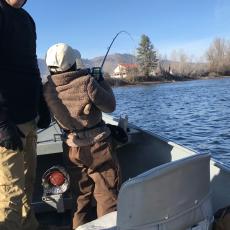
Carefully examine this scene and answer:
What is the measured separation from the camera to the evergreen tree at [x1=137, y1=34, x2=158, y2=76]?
3593 inches

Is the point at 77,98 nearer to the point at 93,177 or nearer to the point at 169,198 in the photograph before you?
the point at 93,177

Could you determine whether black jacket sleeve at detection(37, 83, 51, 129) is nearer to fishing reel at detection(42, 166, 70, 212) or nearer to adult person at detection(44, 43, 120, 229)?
adult person at detection(44, 43, 120, 229)

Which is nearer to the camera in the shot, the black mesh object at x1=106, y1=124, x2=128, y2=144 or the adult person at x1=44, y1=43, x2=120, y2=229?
the adult person at x1=44, y1=43, x2=120, y2=229

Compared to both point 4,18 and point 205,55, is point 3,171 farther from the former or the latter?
point 205,55

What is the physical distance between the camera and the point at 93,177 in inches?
145

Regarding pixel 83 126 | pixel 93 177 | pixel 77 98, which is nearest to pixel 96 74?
pixel 77 98

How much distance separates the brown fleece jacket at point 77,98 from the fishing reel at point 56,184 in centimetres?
53

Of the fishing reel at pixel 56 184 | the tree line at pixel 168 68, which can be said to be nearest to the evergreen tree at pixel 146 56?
the tree line at pixel 168 68

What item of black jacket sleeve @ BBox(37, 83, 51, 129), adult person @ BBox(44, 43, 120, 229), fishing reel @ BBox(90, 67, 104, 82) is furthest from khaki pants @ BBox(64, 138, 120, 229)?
fishing reel @ BBox(90, 67, 104, 82)

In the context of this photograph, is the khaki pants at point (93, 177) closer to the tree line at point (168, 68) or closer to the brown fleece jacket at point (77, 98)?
the brown fleece jacket at point (77, 98)

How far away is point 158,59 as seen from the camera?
99.0 meters

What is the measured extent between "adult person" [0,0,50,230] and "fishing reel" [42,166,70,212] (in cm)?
71

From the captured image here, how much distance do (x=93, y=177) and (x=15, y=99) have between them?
96 cm

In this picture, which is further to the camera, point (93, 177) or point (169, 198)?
point (93, 177)
